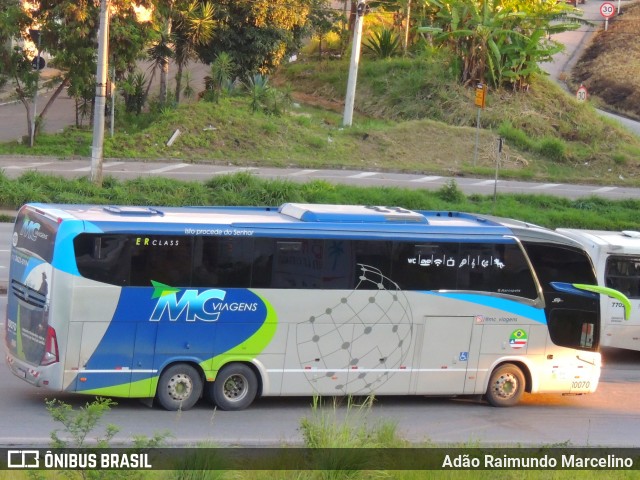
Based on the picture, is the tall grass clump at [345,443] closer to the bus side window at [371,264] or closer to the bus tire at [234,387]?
the bus tire at [234,387]

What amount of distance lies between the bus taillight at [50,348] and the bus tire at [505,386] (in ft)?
20.3

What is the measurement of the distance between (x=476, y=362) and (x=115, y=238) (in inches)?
215

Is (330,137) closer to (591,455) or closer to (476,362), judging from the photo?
(476,362)

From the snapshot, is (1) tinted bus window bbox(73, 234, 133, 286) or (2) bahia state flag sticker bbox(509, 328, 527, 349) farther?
(2) bahia state flag sticker bbox(509, 328, 527, 349)

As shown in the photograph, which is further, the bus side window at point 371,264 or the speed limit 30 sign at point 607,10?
the speed limit 30 sign at point 607,10

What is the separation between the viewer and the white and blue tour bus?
1231cm

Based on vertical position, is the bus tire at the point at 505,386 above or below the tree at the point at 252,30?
below

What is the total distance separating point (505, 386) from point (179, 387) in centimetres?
486

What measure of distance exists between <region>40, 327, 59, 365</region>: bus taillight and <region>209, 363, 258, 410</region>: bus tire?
2.14 metres

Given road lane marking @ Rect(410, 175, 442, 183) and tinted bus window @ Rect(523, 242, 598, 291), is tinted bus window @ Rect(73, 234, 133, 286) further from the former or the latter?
road lane marking @ Rect(410, 175, 442, 183)

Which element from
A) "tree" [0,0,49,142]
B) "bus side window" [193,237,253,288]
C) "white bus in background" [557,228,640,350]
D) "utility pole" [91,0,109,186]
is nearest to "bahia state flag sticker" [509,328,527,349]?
"bus side window" [193,237,253,288]

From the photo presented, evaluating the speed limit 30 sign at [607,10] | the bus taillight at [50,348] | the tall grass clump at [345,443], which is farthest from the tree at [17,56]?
the speed limit 30 sign at [607,10]

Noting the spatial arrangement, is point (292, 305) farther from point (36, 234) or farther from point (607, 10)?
point (607, 10)

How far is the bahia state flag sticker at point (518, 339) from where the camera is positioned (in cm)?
1441
